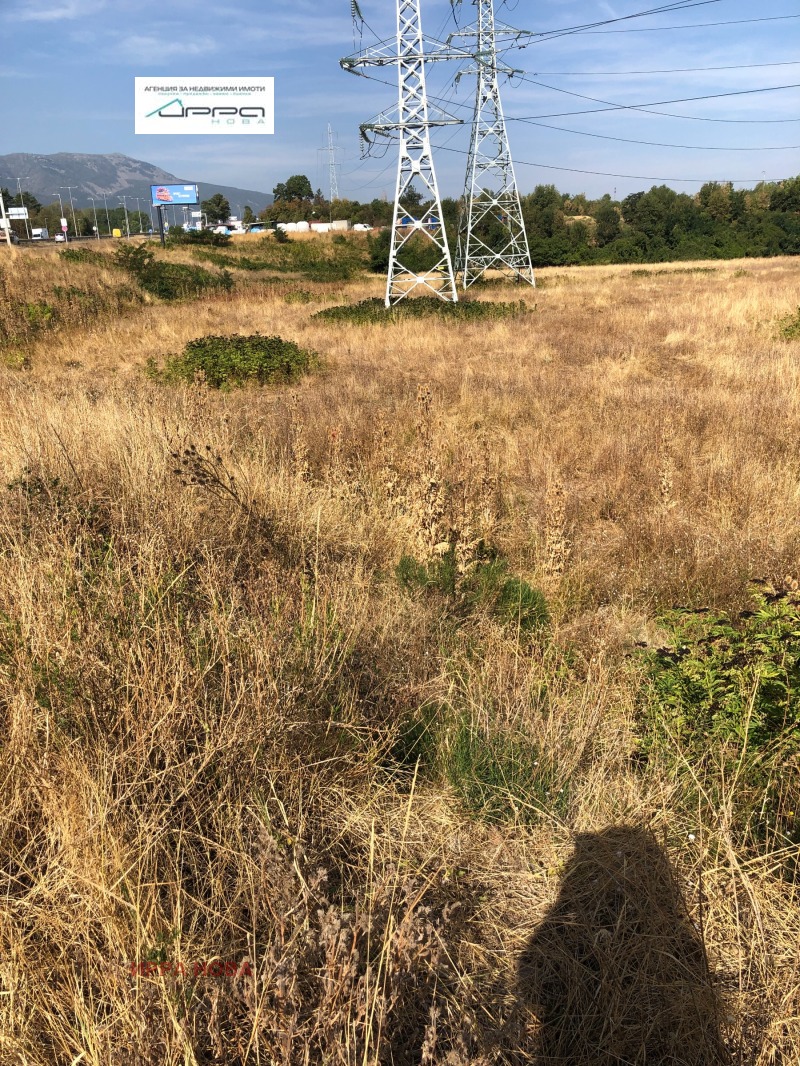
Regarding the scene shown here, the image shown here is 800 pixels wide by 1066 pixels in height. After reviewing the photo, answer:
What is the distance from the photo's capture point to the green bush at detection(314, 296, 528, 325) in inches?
639

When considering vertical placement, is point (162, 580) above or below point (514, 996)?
above

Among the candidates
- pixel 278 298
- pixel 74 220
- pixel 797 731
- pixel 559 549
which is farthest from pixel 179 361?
pixel 74 220

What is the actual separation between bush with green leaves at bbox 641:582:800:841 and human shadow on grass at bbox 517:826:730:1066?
1.35 ft

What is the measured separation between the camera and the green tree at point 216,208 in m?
85.6

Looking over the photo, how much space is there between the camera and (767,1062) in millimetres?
1425

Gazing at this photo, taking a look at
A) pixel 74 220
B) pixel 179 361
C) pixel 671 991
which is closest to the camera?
pixel 671 991

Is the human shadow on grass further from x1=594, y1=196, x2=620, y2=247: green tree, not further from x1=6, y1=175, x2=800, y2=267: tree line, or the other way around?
x1=594, y1=196, x2=620, y2=247: green tree

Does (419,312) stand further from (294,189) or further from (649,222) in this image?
(294,189)

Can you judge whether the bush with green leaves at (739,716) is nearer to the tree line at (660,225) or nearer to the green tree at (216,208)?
the tree line at (660,225)

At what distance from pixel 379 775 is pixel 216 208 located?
99.8 meters

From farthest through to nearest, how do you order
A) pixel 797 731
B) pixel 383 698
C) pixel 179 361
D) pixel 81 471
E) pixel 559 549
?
1. pixel 179 361
2. pixel 81 471
3. pixel 559 549
4. pixel 383 698
5. pixel 797 731

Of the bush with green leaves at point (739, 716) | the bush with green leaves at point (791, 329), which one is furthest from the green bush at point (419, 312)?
the bush with green leaves at point (739, 716)

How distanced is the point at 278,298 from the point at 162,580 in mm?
21737

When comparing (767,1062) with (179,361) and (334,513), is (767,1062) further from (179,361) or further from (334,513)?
(179,361)
